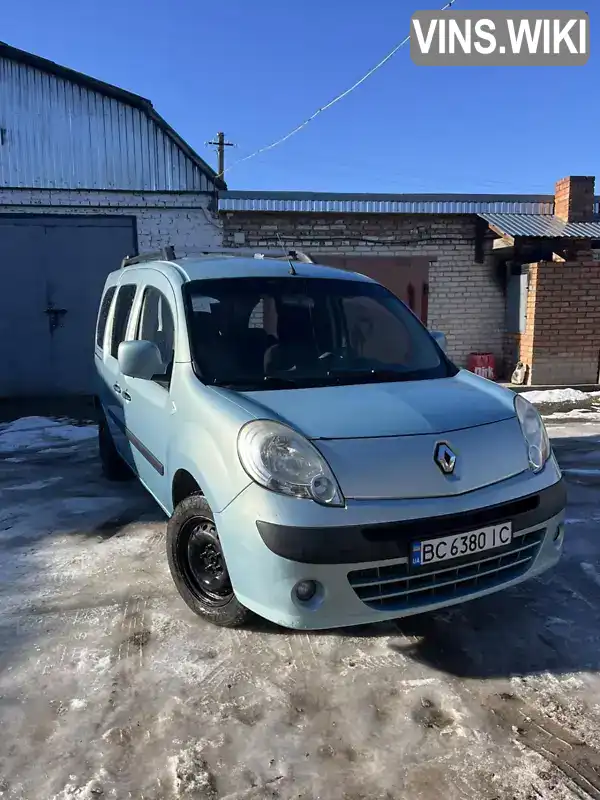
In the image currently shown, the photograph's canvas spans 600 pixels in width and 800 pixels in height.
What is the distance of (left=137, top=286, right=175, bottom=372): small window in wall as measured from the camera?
10.7ft

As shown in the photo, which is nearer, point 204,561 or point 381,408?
point 381,408

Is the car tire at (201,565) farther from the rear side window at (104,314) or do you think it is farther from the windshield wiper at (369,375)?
the rear side window at (104,314)

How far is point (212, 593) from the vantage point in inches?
110

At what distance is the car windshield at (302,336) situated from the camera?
2990mm

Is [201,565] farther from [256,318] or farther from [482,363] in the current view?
[482,363]

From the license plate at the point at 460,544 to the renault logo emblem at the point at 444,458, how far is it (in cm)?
26

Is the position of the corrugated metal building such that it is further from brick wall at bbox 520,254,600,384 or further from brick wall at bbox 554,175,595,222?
brick wall at bbox 554,175,595,222

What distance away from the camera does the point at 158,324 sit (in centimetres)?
356

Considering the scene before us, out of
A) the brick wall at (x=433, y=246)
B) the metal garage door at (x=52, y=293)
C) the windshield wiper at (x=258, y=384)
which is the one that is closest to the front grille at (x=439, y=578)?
the windshield wiper at (x=258, y=384)

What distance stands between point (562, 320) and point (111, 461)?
7865 millimetres

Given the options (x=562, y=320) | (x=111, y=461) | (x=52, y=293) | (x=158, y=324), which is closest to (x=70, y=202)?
(x=52, y=293)

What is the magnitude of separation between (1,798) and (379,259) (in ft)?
31.4

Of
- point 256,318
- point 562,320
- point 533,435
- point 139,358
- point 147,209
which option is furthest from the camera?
point 562,320

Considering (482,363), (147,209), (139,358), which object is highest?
(147,209)
